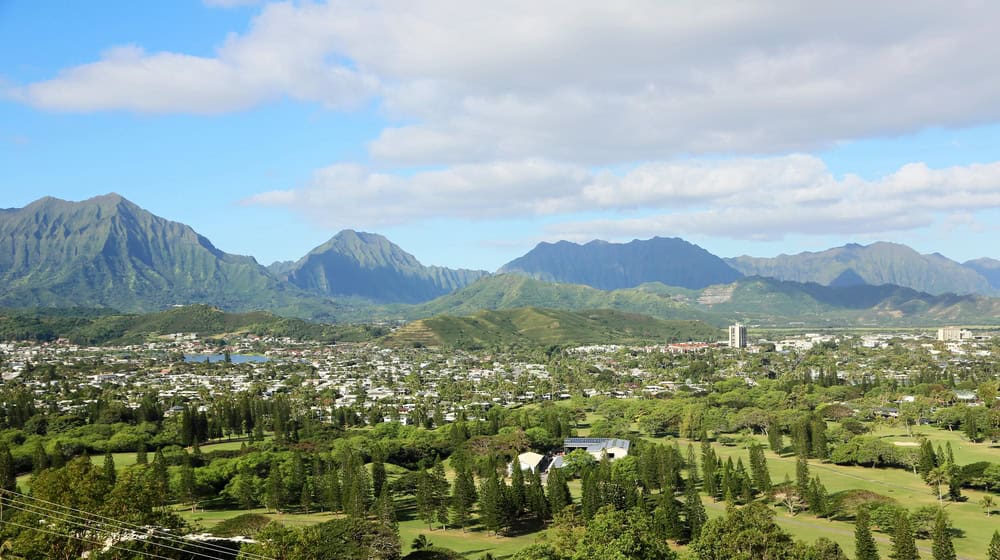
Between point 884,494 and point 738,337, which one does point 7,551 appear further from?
point 738,337

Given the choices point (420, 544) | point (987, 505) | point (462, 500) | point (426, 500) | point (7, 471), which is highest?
point (7, 471)

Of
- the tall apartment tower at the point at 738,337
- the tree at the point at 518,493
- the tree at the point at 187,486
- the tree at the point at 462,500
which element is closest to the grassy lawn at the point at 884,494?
the tree at the point at 518,493

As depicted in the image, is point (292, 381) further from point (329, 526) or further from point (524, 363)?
point (329, 526)

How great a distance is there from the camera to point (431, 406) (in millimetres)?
100938

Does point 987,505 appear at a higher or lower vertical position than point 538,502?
lower

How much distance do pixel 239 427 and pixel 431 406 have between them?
2702 centimetres

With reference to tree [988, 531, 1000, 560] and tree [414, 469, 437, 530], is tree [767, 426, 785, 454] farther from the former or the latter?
tree [414, 469, 437, 530]

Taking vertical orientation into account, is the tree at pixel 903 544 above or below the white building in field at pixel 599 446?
above

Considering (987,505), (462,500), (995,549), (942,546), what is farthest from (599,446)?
(995,549)

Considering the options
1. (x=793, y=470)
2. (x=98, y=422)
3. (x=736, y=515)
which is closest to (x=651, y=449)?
(x=793, y=470)

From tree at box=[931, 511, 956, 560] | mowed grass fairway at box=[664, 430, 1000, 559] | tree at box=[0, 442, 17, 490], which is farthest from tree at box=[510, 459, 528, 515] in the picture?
tree at box=[0, 442, 17, 490]

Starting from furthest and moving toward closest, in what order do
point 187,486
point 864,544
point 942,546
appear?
point 187,486, point 864,544, point 942,546

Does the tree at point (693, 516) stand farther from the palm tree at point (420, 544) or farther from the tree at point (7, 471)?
the tree at point (7, 471)

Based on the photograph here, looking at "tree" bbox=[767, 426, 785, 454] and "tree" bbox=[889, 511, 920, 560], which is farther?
"tree" bbox=[767, 426, 785, 454]
